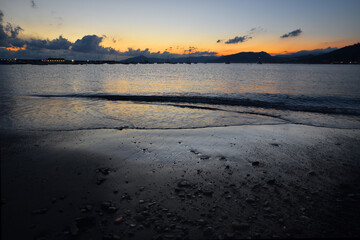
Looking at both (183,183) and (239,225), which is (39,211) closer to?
(183,183)

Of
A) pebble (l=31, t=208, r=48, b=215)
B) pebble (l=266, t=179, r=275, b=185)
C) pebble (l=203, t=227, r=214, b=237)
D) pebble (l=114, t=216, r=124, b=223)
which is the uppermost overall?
pebble (l=31, t=208, r=48, b=215)

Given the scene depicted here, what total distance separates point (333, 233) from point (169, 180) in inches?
172

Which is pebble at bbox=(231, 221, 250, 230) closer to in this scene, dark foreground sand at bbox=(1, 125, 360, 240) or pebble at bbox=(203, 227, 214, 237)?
dark foreground sand at bbox=(1, 125, 360, 240)

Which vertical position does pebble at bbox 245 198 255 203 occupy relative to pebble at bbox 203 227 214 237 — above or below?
below

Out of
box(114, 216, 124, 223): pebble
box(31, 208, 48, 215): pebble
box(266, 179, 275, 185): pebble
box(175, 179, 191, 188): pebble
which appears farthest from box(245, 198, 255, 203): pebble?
box(31, 208, 48, 215): pebble

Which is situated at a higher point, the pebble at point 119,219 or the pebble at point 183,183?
the pebble at point 119,219

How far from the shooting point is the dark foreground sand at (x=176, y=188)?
14.0 feet

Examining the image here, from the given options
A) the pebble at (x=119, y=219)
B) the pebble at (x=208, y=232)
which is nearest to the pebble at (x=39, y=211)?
the pebble at (x=119, y=219)

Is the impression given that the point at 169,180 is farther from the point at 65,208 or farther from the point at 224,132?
the point at 224,132

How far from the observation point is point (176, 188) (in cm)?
580

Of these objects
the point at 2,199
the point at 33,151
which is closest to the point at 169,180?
the point at 2,199

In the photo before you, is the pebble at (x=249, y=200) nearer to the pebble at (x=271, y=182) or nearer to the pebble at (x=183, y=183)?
the pebble at (x=271, y=182)

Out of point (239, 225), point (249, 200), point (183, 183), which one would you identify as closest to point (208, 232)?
point (239, 225)

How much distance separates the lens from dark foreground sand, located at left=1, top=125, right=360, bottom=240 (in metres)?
4.27
